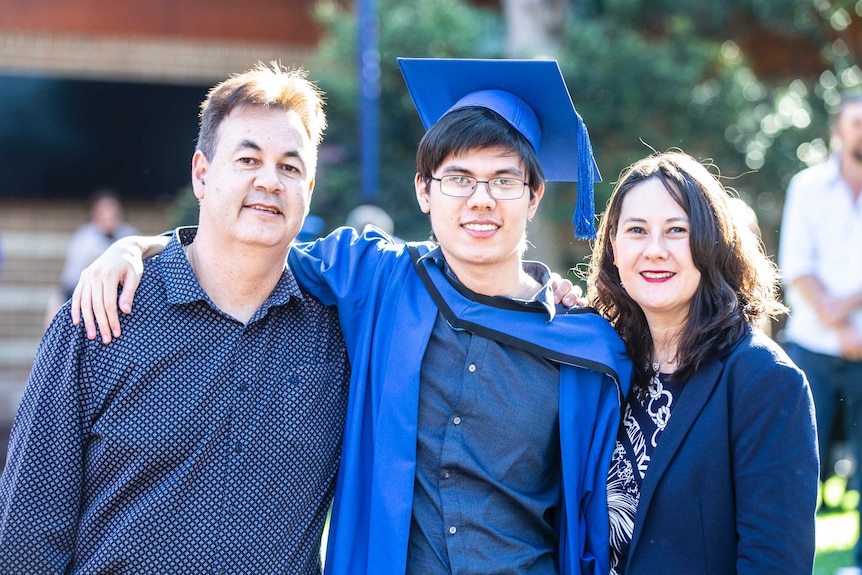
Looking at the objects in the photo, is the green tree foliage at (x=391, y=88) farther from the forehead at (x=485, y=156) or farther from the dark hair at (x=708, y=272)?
the dark hair at (x=708, y=272)

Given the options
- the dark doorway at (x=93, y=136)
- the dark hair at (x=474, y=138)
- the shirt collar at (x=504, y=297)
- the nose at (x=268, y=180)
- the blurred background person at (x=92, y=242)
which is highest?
the dark doorway at (x=93, y=136)

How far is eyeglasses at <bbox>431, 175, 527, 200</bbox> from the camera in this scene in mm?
2926

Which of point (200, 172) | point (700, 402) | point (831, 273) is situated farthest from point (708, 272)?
point (831, 273)

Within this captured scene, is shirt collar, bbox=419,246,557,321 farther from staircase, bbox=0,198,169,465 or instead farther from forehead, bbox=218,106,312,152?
staircase, bbox=0,198,169,465

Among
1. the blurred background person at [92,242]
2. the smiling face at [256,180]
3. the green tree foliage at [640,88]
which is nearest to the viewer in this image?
the smiling face at [256,180]

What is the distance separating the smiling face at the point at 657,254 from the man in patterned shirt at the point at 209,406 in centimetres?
91

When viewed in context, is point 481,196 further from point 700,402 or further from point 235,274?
point 700,402

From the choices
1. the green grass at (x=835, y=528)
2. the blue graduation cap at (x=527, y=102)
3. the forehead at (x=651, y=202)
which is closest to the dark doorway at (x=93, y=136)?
the green grass at (x=835, y=528)

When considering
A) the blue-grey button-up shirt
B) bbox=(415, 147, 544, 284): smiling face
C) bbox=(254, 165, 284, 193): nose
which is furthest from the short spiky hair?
the blue-grey button-up shirt

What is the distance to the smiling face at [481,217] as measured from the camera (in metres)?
2.89

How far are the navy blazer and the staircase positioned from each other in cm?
1026

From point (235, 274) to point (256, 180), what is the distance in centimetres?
28

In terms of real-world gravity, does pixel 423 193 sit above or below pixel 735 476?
above

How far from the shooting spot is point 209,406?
269 cm
